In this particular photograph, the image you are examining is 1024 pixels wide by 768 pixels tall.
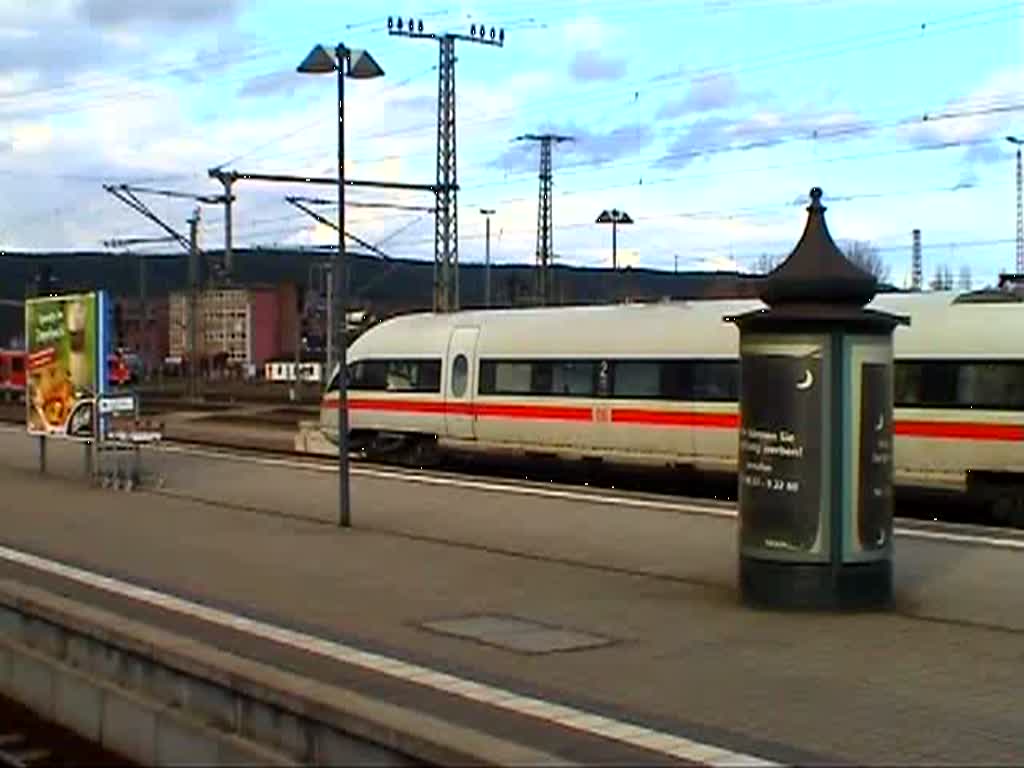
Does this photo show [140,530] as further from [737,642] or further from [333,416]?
[333,416]

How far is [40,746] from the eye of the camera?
29.5 ft

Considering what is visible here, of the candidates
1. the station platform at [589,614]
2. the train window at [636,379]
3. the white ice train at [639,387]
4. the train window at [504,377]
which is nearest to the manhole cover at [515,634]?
the station platform at [589,614]

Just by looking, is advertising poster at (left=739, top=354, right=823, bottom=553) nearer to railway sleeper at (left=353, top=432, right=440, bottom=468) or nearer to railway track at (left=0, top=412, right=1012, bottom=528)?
railway track at (left=0, top=412, right=1012, bottom=528)

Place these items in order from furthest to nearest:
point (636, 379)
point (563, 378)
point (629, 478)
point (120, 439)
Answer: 1. point (563, 378)
2. point (629, 478)
3. point (636, 379)
4. point (120, 439)

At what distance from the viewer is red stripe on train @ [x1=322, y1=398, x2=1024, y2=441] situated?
66.5 ft

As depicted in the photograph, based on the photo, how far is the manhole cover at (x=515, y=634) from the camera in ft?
33.4

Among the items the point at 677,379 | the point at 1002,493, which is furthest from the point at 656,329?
the point at 1002,493

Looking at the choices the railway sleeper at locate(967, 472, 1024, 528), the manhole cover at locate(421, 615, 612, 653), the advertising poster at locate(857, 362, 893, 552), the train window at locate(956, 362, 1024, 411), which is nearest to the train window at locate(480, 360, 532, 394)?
the train window at locate(956, 362, 1024, 411)

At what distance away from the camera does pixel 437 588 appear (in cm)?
1281

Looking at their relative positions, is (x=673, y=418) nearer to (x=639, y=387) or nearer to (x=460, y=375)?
(x=639, y=387)

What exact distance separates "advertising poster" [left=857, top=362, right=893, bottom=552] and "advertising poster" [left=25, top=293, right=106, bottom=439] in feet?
46.3

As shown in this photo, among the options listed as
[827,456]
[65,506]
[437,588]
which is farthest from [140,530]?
[827,456]

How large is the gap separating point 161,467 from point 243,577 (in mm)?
13223

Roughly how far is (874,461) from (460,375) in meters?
18.4
